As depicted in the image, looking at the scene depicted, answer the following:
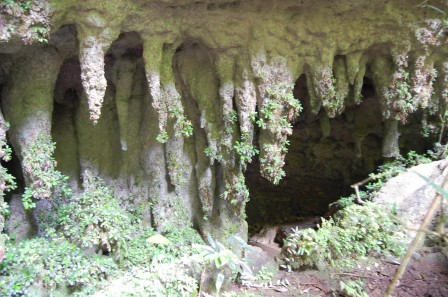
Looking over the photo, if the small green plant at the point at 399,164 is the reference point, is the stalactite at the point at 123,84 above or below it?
above

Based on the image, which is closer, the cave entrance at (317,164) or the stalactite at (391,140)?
the stalactite at (391,140)

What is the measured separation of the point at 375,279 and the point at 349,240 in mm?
886

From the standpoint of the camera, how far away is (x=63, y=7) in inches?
192

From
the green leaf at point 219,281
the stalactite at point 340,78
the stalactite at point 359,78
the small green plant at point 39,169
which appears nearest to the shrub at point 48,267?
the small green plant at point 39,169

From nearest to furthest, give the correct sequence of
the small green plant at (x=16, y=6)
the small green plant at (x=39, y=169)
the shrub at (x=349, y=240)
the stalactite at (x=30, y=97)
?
the small green plant at (x=16, y=6) → the small green plant at (x=39, y=169) → the shrub at (x=349, y=240) → the stalactite at (x=30, y=97)

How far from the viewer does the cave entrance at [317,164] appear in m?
10.0

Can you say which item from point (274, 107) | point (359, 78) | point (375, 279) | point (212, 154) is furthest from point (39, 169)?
point (359, 78)

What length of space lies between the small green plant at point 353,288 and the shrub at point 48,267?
3.59 m

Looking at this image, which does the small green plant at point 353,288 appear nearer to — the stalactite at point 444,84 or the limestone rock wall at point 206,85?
the limestone rock wall at point 206,85

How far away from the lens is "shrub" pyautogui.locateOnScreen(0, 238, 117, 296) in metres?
4.92

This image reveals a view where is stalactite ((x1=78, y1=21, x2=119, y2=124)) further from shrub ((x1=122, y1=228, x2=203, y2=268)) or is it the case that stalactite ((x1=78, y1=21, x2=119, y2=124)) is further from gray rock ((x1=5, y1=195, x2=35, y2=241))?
gray rock ((x1=5, y1=195, x2=35, y2=241))

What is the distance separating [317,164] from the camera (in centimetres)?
1149

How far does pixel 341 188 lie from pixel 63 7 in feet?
32.2

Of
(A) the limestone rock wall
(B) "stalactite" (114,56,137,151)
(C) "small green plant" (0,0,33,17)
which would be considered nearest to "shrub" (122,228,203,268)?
(A) the limestone rock wall
